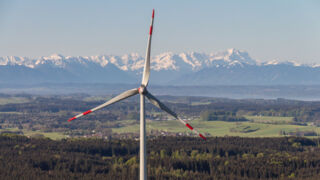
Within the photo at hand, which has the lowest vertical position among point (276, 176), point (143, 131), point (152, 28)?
point (276, 176)

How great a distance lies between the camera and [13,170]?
18225 centimetres

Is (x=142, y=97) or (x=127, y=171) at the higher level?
(x=142, y=97)

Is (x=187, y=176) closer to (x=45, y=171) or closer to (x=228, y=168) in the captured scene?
(x=228, y=168)

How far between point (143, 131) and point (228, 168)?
112210mm

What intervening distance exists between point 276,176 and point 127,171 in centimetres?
4715

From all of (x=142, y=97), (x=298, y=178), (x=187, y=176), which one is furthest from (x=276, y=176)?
(x=142, y=97)

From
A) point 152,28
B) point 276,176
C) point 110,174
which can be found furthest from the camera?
point 276,176

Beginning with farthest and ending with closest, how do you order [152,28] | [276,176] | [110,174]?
[276,176], [110,174], [152,28]

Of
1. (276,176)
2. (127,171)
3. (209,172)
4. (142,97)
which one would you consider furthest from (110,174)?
(142,97)

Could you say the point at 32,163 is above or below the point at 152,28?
below

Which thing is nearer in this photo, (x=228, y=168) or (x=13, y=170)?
(x=13, y=170)

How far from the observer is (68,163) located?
655 feet

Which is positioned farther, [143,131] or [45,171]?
[45,171]

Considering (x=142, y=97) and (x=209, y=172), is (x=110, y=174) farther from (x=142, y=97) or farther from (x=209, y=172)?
(x=142, y=97)
